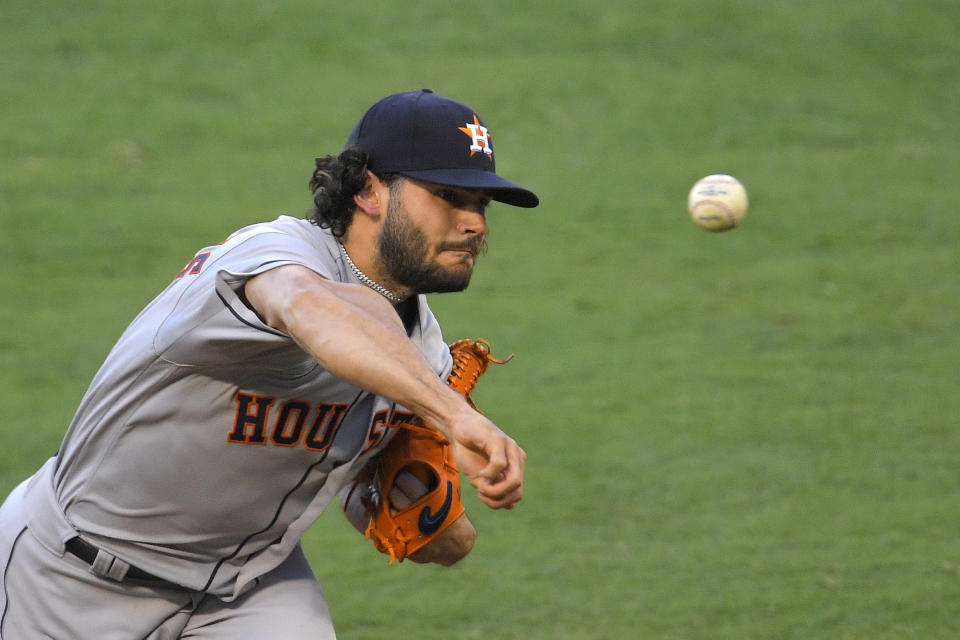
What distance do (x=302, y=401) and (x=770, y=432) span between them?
520 centimetres

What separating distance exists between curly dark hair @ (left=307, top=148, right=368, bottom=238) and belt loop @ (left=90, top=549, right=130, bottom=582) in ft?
3.33

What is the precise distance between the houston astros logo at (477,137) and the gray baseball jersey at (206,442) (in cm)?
45

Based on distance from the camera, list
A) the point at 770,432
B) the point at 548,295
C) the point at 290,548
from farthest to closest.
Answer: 1. the point at 548,295
2. the point at 770,432
3. the point at 290,548

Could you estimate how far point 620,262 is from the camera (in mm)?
11000

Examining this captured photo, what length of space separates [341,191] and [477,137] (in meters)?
0.39

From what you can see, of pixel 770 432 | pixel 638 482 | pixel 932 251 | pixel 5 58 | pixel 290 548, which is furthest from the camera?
pixel 5 58

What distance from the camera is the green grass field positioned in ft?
19.7

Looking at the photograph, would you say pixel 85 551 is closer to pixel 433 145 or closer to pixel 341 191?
pixel 341 191

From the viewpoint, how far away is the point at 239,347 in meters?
2.68

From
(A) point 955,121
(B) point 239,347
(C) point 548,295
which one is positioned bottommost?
(C) point 548,295

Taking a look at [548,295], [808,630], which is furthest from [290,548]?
[548,295]

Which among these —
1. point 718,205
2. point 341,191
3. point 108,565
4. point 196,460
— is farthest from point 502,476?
point 718,205

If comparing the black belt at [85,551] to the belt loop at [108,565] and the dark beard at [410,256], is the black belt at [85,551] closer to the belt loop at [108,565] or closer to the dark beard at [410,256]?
the belt loop at [108,565]

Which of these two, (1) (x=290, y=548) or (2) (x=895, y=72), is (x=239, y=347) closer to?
(1) (x=290, y=548)
